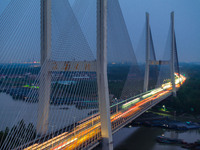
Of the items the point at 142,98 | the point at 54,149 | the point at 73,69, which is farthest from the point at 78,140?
the point at 142,98

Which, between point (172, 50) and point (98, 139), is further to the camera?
point (172, 50)

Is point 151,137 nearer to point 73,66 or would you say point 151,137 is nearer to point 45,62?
point 73,66

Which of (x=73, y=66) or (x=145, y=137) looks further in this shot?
(x=145, y=137)

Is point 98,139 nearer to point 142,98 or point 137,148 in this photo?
point 137,148

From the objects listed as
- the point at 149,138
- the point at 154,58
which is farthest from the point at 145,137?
the point at 154,58

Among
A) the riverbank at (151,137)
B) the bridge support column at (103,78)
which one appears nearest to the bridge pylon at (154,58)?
the riverbank at (151,137)

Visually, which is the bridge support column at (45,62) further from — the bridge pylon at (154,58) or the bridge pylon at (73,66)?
the bridge pylon at (154,58)
